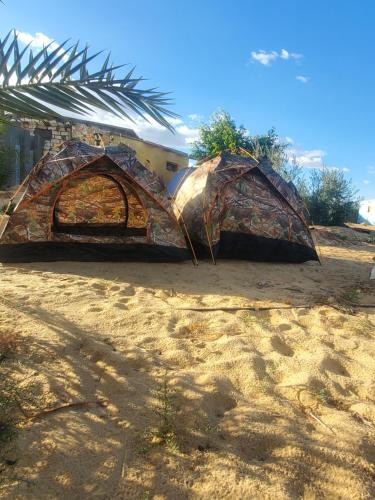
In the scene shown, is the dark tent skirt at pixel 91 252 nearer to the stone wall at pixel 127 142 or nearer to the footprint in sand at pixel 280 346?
the footprint in sand at pixel 280 346

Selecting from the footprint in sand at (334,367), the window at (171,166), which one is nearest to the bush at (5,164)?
the window at (171,166)

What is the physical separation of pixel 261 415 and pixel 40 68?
2.00 meters

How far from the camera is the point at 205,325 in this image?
9.53 ft

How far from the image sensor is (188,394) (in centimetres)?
192

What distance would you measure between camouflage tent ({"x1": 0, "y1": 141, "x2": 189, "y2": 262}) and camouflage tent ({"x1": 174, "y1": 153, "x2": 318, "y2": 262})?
1.85 feet

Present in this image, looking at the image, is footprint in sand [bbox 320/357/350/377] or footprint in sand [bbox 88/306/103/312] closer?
footprint in sand [bbox 320/357/350/377]

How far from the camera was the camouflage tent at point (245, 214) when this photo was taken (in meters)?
5.45

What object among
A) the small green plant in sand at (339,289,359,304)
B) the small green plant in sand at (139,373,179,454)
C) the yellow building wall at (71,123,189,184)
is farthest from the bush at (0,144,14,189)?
the small green plant in sand at (139,373,179,454)

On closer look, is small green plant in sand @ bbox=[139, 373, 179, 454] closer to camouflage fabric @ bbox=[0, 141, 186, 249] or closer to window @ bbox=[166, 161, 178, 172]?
camouflage fabric @ bbox=[0, 141, 186, 249]

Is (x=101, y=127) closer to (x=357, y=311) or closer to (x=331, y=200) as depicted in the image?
(x=331, y=200)

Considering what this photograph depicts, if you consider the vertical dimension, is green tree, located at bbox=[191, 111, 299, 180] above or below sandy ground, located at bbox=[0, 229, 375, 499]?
above

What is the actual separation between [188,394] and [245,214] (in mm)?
3955

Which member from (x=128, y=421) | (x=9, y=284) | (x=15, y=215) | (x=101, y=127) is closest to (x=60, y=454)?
(x=128, y=421)

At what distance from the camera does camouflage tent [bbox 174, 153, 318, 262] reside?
545cm
